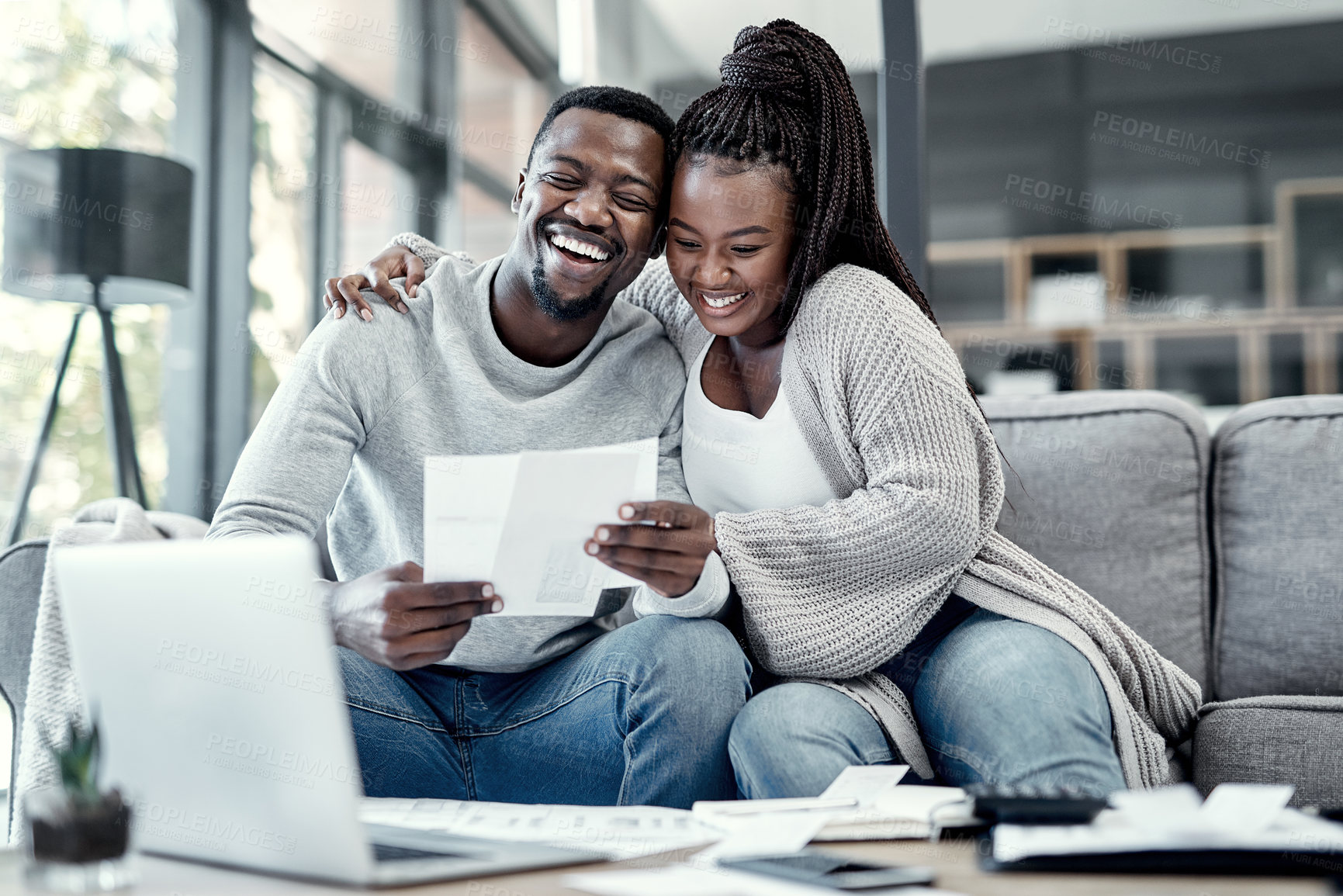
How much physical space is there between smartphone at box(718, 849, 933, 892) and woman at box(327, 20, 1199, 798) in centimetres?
36

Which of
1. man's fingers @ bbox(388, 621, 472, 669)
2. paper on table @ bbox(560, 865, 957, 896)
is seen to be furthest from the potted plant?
man's fingers @ bbox(388, 621, 472, 669)

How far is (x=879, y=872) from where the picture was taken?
72 centimetres

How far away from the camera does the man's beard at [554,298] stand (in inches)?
59.2

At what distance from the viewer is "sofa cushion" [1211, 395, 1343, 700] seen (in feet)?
5.20

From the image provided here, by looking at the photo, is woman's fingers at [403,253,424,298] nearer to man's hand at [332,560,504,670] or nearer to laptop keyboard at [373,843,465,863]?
man's hand at [332,560,504,670]

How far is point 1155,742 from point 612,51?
13.5 ft

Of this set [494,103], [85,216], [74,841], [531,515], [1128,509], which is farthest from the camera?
[494,103]

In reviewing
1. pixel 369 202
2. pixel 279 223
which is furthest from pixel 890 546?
pixel 369 202

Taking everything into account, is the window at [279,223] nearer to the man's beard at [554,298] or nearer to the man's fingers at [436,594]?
the man's beard at [554,298]

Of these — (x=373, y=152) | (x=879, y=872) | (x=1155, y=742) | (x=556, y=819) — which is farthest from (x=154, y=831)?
(x=373, y=152)

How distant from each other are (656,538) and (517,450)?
43 cm

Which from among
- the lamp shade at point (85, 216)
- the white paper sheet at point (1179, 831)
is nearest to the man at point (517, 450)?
the white paper sheet at point (1179, 831)

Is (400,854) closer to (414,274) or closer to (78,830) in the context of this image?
(78,830)

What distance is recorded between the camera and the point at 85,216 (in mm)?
2248
